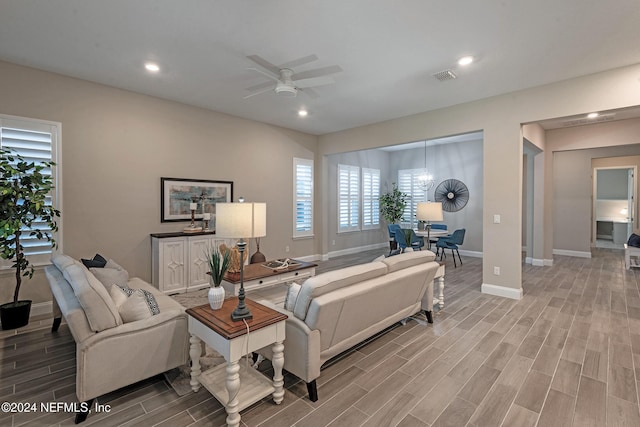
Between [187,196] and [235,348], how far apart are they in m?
3.92

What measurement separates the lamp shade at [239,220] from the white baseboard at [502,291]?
422 cm

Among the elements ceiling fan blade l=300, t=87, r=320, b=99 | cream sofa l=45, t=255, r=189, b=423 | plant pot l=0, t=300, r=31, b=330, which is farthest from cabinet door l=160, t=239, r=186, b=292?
ceiling fan blade l=300, t=87, r=320, b=99

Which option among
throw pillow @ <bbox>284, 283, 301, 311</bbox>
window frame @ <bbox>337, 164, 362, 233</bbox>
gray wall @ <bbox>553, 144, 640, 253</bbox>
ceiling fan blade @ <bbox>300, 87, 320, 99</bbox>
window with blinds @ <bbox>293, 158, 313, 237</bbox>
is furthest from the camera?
window frame @ <bbox>337, 164, 362, 233</bbox>

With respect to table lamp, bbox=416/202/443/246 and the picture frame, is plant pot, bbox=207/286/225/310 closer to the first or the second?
table lamp, bbox=416/202/443/246

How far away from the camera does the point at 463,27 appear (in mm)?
2832

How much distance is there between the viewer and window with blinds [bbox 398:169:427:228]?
925 centimetres

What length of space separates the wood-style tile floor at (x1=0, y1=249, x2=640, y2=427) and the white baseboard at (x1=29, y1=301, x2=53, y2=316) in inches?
11.4

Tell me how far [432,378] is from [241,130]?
527 cm

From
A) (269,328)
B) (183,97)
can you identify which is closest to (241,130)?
(183,97)

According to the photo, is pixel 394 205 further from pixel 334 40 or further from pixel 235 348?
pixel 235 348

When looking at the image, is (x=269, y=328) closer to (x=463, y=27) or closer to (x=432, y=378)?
(x=432, y=378)

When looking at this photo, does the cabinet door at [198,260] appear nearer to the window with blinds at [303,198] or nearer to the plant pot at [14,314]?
the plant pot at [14,314]

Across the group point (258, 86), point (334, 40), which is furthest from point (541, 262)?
point (258, 86)

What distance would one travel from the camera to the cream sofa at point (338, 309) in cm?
216
